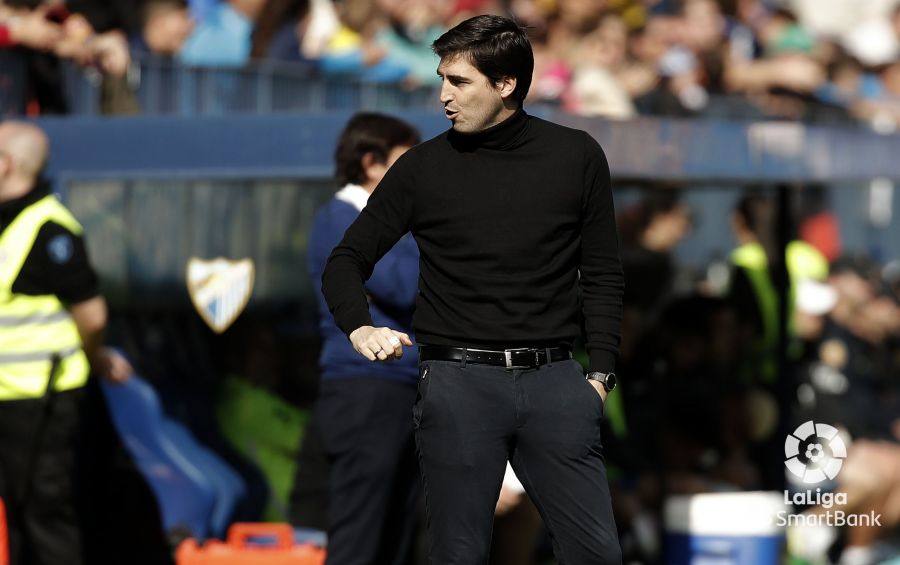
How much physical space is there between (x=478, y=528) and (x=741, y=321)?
4.37m

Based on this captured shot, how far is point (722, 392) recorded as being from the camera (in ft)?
25.6

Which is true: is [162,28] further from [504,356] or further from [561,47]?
[504,356]

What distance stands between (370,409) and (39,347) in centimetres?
157

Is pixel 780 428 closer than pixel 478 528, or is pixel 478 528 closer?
pixel 478 528

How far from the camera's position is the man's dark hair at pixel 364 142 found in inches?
205

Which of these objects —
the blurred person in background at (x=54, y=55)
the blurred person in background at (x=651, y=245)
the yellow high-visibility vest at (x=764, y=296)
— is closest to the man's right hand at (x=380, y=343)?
the blurred person in background at (x=54, y=55)

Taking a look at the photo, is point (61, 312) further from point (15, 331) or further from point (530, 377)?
point (530, 377)

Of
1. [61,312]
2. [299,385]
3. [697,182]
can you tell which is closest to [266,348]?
[299,385]

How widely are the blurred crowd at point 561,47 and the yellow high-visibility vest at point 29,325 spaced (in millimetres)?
1537

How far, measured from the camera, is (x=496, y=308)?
4023 millimetres

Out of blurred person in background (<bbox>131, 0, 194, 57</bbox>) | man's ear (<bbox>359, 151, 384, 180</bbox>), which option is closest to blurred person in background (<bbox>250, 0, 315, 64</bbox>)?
blurred person in background (<bbox>131, 0, 194, 57</bbox>)

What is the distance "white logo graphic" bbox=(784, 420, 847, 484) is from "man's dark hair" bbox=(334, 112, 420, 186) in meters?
2.90

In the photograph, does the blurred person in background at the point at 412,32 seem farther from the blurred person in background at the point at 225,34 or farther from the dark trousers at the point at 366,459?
the dark trousers at the point at 366,459

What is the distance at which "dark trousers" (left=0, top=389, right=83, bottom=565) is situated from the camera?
5891 millimetres
